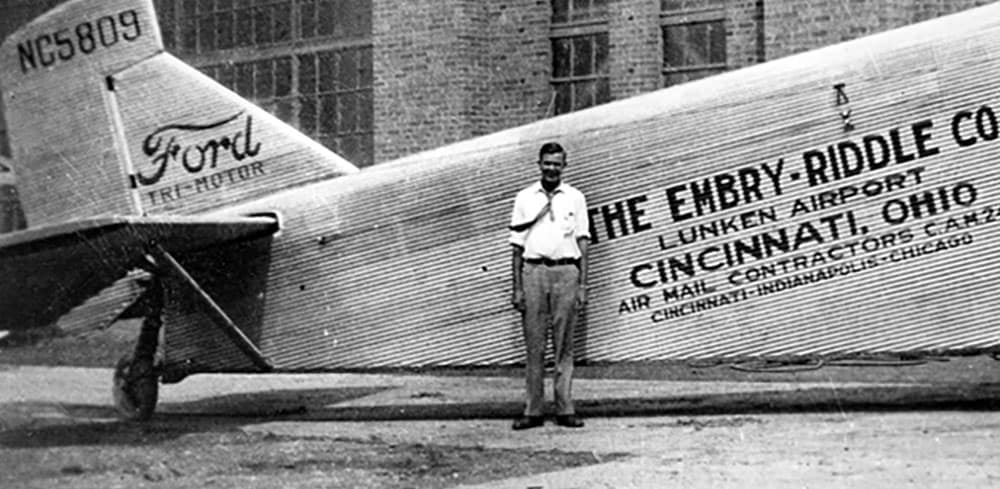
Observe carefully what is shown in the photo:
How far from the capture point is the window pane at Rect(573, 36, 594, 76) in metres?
16.7

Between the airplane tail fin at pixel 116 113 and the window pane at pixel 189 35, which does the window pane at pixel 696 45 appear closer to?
the airplane tail fin at pixel 116 113

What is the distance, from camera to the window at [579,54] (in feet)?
54.5

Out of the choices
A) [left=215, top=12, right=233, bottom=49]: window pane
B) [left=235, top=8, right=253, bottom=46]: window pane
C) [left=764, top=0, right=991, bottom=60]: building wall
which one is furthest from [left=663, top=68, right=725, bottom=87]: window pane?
[left=215, top=12, right=233, bottom=49]: window pane

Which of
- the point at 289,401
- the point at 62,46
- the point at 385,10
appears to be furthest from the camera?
the point at 385,10

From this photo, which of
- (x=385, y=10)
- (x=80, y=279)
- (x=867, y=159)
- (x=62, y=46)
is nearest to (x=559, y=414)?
(x=867, y=159)

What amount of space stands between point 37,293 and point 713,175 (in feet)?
15.3

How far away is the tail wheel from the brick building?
226 inches

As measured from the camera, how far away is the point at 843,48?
10781mm

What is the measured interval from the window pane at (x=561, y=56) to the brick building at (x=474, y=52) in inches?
0.6

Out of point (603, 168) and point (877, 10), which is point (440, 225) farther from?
point (877, 10)

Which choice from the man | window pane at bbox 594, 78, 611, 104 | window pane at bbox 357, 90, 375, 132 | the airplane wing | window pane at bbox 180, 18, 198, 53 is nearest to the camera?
the airplane wing

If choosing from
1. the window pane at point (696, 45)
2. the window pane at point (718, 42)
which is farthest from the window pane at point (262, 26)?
the window pane at point (718, 42)

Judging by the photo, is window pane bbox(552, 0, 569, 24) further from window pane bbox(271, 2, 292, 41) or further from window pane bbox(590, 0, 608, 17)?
window pane bbox(271, 2, 292, 41)

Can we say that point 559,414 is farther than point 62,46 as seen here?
No
